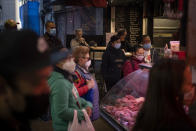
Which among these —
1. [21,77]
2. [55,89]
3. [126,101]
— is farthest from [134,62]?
[21,77]

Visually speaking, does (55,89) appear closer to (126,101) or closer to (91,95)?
(91,95)

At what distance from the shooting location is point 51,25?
6.55 meters

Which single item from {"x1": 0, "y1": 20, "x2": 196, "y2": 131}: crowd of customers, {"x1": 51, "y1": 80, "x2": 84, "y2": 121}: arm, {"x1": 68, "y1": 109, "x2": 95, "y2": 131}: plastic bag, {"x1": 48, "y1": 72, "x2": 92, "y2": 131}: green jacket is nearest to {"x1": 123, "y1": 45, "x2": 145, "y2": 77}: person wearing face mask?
{"x1": 0, "y1": 20, "x2": 196, "y2": 131}: crowd of customers

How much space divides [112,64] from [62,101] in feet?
12.7

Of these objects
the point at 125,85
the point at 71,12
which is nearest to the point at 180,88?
the point at 125,85

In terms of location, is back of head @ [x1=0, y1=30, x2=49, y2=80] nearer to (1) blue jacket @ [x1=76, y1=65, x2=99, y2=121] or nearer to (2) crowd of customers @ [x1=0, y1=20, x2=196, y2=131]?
(2) crowd of customers @ [x1=0, y1=20, x2=196, y2=131]

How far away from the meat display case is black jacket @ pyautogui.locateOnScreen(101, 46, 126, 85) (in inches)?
51.8

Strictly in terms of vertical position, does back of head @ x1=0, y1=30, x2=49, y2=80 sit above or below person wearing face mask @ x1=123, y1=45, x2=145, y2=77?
above

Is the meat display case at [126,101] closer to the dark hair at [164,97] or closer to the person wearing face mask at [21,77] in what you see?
the dark hair at [164,97]

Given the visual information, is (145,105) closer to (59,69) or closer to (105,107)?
(59,69)

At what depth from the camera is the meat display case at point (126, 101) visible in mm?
4570

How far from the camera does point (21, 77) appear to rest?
1.10m

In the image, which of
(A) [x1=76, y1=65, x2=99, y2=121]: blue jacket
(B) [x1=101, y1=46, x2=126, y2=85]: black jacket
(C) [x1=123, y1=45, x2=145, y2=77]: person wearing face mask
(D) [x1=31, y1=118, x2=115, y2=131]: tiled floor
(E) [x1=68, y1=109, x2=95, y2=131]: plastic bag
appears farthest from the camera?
(B) [x1=101, y1=46, x2=126, y2=85]: black jacket

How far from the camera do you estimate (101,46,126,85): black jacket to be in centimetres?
663
